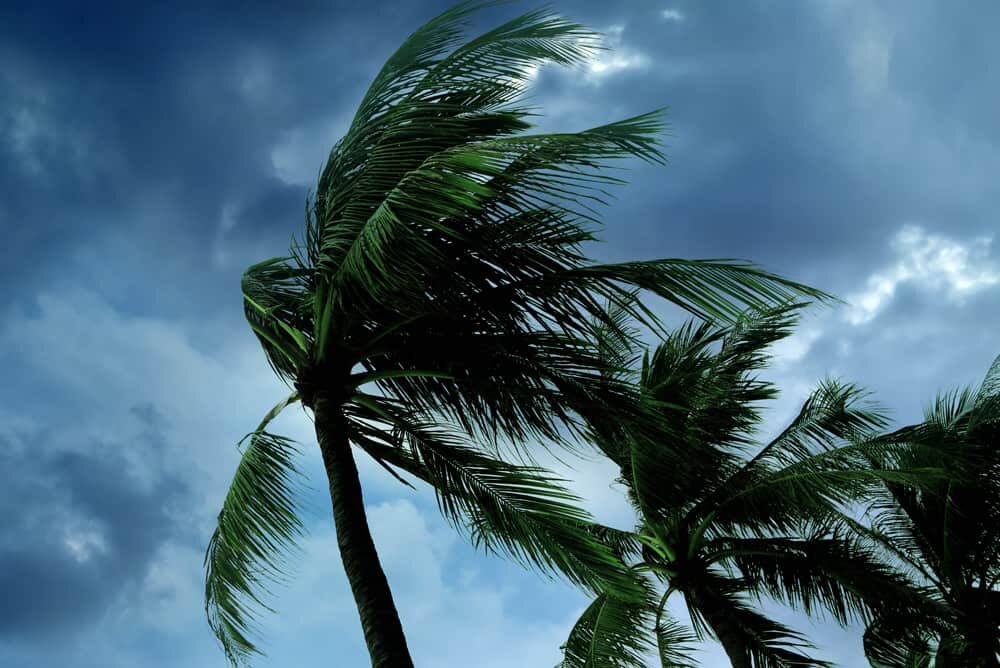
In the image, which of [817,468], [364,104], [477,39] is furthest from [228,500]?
[817,468]

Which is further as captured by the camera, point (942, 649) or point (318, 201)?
point (942, 649)

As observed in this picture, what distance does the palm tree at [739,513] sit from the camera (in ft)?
34.6

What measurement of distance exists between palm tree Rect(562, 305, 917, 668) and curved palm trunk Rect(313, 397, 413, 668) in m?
4.53

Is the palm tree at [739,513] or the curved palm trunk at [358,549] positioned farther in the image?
the palm tree at [739,513]

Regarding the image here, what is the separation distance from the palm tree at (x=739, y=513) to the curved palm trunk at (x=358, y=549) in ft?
14.9

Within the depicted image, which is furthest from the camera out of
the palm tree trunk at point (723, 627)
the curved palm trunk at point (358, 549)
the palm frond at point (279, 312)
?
the palm tree trunk at point (723, 627)

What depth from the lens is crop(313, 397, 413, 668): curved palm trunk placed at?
5.64 m

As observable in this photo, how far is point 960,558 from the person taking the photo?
504 inches

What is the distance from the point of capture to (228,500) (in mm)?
7133

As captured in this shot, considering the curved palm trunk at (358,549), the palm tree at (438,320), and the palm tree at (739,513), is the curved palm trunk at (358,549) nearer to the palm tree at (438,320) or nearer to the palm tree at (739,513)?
the palm tree at (438,320)

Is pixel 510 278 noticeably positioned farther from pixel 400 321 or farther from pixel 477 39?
pixel 477 39

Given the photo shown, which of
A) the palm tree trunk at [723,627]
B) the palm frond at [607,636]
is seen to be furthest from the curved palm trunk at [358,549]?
the palm tree trunk at [723,627]

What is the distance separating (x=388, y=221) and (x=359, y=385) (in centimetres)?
194

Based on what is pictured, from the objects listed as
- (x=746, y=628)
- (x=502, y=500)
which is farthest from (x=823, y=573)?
(x=502, y=500)
